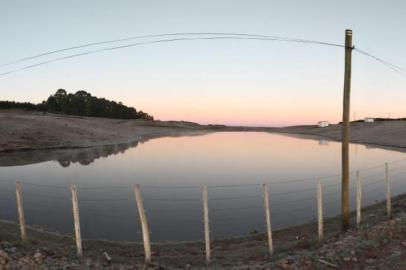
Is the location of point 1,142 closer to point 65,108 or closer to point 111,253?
point 111,253

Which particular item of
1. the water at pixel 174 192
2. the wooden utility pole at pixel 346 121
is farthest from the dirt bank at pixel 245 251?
the water at pixel 174 192

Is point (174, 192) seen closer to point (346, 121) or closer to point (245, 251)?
point (245, 251)

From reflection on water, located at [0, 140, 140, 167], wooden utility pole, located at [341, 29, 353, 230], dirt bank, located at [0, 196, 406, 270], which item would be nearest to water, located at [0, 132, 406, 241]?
reflection on water, located at [0, 140, 140, 167]

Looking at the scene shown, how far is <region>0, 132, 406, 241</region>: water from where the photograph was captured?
2030 cm

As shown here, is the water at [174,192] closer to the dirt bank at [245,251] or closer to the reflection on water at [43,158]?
the reflection on water at [43,158]

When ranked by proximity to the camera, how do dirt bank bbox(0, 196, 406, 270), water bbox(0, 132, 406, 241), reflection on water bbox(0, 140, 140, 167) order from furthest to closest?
reflection on water bbox(0, 140, 140, 167) → water bbox(0, 132, 406, 241) → dirt bank bbox(0, 196, 406, 270)

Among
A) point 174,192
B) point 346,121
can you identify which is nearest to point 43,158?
point 174,192

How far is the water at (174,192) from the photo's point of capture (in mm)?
20297

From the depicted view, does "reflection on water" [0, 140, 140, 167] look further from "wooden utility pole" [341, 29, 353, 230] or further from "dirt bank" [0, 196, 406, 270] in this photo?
"wooden utility pole" [341, 29, 353, 230]

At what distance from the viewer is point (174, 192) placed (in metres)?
28.0

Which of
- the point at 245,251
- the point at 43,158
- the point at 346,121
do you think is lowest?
the point at 245,251

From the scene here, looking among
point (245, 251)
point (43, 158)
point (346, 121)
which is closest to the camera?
point (245, 251)

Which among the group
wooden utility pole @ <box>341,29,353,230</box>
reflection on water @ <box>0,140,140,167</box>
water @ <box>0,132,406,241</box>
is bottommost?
water @ <box>0,132,406,241</box>

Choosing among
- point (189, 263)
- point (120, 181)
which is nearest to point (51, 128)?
point (120, 181)
